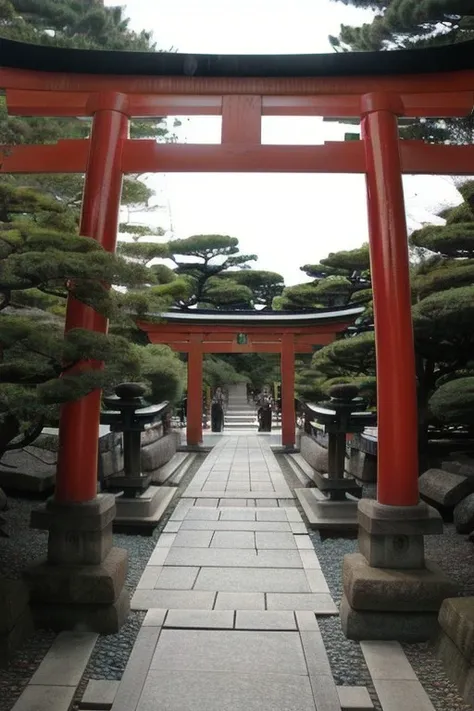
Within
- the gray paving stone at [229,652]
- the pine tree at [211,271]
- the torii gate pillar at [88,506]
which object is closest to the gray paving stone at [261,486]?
the torii gate pillar at [88,506]

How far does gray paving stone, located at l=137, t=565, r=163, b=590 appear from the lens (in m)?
5.33

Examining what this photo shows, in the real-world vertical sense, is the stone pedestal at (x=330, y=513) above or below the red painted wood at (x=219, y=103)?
below

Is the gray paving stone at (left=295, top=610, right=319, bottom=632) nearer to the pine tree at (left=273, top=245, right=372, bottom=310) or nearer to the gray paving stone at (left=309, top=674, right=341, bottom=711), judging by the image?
the gray paving stone at (left=309, top=674, right=341, bottom=711)

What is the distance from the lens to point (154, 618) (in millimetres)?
4512

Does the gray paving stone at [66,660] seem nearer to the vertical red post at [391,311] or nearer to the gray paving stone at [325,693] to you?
the gray paving stone at [325,693]

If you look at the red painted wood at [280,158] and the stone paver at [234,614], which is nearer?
the stone paver at [234,614]

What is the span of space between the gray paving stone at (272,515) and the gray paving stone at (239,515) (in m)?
0.10

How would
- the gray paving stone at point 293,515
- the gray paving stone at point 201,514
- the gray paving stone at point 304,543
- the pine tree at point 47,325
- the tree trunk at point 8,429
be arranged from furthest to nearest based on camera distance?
the gray paving stone at point 201,514
the gray paving stone at point 293,515
the gray paving stone at point 304,543
the tree trunk at point 8,429
the pine tree at point 47,325

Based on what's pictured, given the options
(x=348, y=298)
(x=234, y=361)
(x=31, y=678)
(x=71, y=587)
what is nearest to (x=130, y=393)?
(x=71, y=587)

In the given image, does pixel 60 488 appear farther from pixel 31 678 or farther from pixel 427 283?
pixel 427 283

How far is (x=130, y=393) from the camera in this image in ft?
26.4

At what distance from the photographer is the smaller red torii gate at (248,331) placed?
53.7 ft

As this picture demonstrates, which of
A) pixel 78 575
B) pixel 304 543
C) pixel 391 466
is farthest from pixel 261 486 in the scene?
pixel 78 575

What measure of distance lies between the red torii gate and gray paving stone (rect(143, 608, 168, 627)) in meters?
1.06
